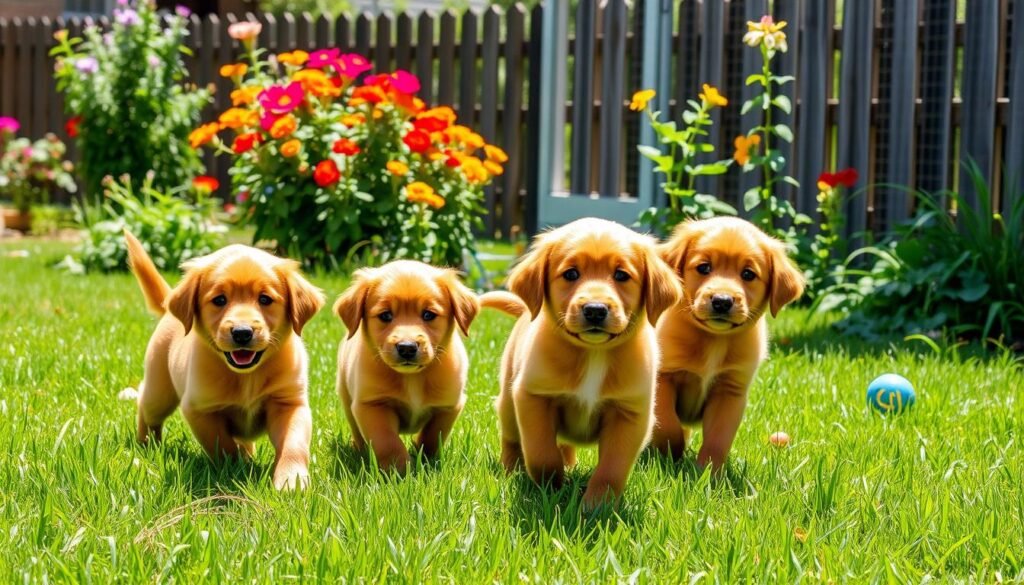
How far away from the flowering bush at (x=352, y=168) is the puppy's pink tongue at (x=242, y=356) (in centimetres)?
460

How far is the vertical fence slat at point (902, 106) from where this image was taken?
796cm

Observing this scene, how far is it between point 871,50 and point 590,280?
561 cm

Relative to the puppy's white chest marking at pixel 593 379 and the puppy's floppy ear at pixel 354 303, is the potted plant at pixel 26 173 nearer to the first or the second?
the puppy's floppy ear at pixel 354 303

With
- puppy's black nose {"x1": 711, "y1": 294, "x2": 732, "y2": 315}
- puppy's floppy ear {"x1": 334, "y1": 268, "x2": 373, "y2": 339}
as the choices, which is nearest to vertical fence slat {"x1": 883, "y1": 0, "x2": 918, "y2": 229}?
puppy's black nose {"x1": 711, "y1": 294, "x2": 732, "y2": 315}

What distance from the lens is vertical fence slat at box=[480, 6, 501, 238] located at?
1205 centimetres

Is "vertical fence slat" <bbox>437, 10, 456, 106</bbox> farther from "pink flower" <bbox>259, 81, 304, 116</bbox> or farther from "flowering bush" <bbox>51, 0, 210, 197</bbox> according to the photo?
"pink flower" <bbox>259, 81, 304, 116</bbox>

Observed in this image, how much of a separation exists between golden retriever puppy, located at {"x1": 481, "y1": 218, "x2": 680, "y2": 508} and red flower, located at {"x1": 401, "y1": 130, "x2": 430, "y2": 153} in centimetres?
470

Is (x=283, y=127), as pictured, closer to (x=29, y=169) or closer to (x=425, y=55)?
(x=425, y=55)

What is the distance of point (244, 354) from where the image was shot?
3533 mm

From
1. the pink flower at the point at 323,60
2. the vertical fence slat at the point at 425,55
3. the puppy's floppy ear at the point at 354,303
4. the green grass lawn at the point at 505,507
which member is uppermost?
the vertical fence slat at the point at 425,55

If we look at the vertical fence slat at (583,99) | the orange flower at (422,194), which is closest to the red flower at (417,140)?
the orange flower at (422,194)

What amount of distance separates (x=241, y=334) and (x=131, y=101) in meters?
8.43

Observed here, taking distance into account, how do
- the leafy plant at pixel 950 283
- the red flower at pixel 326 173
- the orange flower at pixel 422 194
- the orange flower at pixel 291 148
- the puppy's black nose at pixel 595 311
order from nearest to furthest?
1. the puppy's black nose at pixel 595 311
2. the leafy plant at pixel 950 283
3. the orange flower at pixel 422 194
4. the red flower at pixel 326 173
5. the orange flower at pixel 291 148

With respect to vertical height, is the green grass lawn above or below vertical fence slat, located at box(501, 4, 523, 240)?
below
